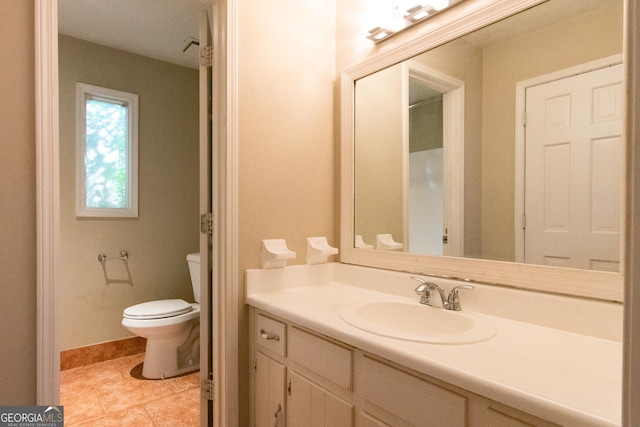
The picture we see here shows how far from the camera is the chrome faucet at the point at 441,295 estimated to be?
4.02 ft

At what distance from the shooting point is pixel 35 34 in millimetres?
1077

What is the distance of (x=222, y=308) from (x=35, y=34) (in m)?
1.17

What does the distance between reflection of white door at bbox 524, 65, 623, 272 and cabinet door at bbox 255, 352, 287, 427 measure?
1007 millimetres

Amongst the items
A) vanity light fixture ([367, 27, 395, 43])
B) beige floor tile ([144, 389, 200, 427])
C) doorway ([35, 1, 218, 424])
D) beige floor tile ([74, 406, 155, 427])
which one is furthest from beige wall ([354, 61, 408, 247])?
beige floor tile ([74, 406, 155, 427])

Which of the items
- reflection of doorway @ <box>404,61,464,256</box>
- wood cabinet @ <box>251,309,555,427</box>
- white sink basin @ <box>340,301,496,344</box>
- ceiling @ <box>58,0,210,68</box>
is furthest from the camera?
ceiling @ <box>58,0,210,68</box>

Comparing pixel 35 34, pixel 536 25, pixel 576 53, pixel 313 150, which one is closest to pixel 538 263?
pixel 576 53

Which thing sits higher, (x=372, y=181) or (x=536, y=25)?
(x=536, y=25)

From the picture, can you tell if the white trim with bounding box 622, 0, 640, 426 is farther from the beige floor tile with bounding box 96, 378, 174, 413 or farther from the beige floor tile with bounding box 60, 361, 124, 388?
the beige floor tile with bounding box 60, 361, 124, 388

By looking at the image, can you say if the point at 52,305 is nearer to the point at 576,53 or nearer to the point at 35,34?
the point at 35,34

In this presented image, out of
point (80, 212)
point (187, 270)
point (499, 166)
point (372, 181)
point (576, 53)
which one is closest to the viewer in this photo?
point (576, 53)

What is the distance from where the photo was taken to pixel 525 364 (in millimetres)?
775

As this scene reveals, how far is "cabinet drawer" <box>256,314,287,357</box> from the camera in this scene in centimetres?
129

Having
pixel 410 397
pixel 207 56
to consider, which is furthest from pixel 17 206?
pixel 410 397

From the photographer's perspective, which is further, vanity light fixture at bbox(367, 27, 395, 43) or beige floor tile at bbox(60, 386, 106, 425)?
beige floor tile at bbox(60, 386, 106, 425)
